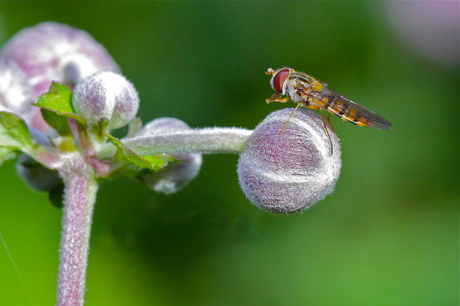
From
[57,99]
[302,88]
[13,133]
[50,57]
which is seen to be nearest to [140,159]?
[57,99]

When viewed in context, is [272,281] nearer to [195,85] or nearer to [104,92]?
[195,85]

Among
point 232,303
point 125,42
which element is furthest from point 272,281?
point 125,42

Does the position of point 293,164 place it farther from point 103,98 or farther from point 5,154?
point 5,154

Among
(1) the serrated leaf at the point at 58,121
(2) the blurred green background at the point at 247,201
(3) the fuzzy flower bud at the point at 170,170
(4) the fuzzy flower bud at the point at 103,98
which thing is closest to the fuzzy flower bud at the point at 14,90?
(1) the serrated leaf at the point at 58,121

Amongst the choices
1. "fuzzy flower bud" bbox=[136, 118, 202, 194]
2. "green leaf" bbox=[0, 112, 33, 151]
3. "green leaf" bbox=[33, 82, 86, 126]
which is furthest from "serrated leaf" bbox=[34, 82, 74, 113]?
"fuzzy flower bud" bbox=[136, 118, 202, 194]

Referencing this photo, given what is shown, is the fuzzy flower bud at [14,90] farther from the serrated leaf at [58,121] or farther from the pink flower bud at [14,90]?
the serrated leaf at [58,121]

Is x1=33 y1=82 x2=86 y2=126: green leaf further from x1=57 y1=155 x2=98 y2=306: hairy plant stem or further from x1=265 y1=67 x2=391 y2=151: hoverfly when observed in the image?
x1=265 y1=67 x2=391 y2=151: hoverfly

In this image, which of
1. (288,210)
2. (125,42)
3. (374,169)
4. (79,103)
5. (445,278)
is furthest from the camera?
(125,42)
